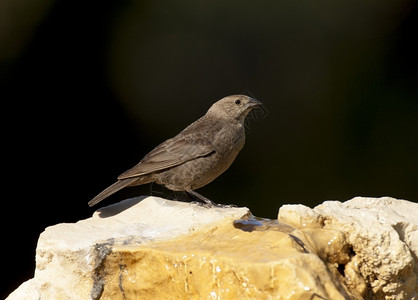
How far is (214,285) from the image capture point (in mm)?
3361

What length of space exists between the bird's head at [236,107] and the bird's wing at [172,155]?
426 millimetres

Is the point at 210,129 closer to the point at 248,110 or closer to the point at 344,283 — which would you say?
the point at 248,110

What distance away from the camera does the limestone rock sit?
140 inches

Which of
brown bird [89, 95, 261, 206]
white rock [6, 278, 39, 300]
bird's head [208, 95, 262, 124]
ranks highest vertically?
bird's head [208, 95, 262, 124]

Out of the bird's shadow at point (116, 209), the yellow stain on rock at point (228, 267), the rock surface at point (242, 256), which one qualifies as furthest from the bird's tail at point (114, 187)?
the yellow stain on rock at point (228, 267)

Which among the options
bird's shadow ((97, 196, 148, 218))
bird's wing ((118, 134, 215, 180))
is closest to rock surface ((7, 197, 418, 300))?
bird's shadow ((97, 196, 148, 218))

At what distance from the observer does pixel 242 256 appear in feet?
10.9

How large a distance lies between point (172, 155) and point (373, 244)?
7.13 ft

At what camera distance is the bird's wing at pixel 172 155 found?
5338 mm

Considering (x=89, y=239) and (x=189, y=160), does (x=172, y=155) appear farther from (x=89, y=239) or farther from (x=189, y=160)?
(x=89, y=239)

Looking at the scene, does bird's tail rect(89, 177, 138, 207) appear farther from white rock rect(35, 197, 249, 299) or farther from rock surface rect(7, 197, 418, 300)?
rock surface rect(7, 197, 418, 300)

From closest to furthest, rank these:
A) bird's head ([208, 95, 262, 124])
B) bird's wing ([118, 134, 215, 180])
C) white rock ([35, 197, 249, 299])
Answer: white rock ([35, 197, 249, 299]) → bird's wing ([118, 134, 215, 180]) → bird's head ([208, 95, 262, 124])

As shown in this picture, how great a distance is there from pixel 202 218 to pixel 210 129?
163cm

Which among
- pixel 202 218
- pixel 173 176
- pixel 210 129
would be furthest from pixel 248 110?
pixel 202 218
